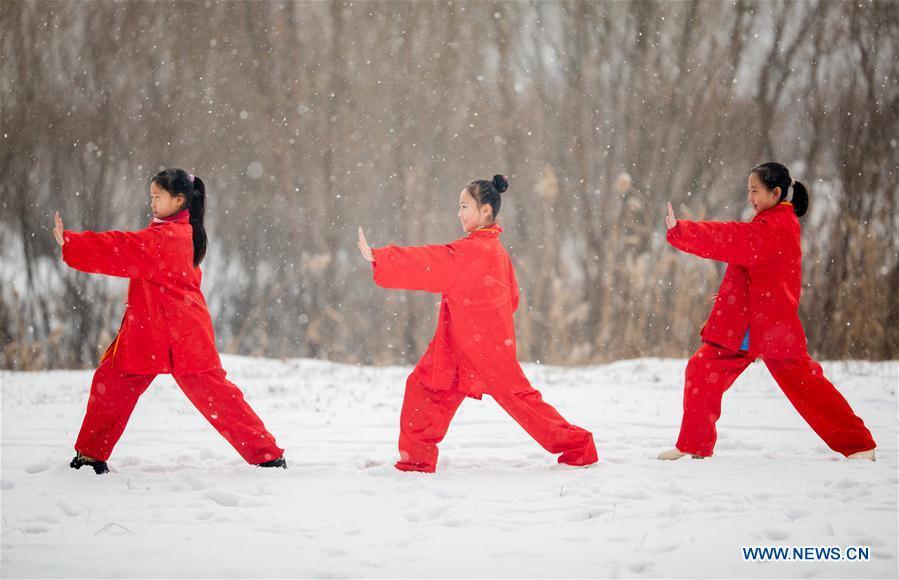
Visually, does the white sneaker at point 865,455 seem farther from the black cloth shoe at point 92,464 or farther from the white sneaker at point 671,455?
the black cloth shoe at point 92,464

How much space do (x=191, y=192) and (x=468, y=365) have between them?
4.54 ft

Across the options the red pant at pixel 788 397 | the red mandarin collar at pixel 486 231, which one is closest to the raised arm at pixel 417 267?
the red mandarin collar at pixel 486 231

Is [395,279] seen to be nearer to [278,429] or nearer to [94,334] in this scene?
[278,429]

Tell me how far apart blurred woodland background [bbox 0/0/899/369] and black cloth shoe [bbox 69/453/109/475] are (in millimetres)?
4564

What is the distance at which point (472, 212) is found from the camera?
3.53 meters

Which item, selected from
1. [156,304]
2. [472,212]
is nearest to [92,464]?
[156,304]

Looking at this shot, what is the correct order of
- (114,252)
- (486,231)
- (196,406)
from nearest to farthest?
(114,252) < (196,406) < (486,231)

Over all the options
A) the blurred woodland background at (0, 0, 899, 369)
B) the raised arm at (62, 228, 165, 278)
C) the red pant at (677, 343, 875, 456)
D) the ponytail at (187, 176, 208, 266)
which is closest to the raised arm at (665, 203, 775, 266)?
the red pant at (677, 343, 875, 456)

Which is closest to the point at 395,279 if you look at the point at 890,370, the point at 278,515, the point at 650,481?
the point at 278,515

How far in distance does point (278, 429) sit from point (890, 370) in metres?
4.75

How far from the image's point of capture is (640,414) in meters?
5.11

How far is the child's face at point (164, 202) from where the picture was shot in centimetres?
345

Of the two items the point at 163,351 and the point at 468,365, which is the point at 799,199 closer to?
the point at 468,365

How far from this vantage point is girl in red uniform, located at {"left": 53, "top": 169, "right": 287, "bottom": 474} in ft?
11.0
